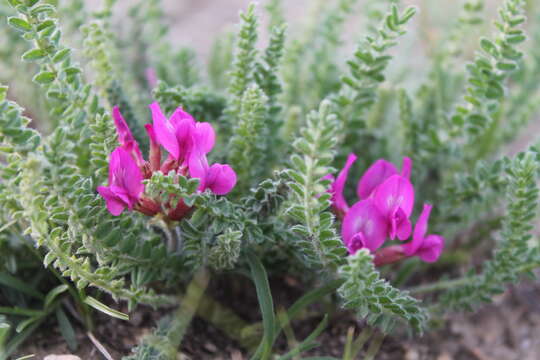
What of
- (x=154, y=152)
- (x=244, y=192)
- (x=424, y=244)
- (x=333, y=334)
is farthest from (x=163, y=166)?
(x=333, y=334)

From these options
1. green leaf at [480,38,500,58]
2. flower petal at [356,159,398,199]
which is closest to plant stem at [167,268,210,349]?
flower petal at [356,159,398,199]

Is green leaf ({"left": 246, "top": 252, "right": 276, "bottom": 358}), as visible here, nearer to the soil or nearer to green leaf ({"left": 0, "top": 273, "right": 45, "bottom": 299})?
the soil

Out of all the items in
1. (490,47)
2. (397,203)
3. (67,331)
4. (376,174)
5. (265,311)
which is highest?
(490,47)

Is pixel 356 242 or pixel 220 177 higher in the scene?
pixel 220 177

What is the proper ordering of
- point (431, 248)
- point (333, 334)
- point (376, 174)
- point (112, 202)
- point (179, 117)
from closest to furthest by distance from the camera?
point (112, 202) < point (179, 117) < point (431, 248) < point (376, 174) < point (333, 334)

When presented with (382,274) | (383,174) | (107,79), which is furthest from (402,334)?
(107,79)

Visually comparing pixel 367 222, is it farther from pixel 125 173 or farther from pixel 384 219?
pixel 125 173

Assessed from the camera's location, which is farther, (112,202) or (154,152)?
(154,152)
